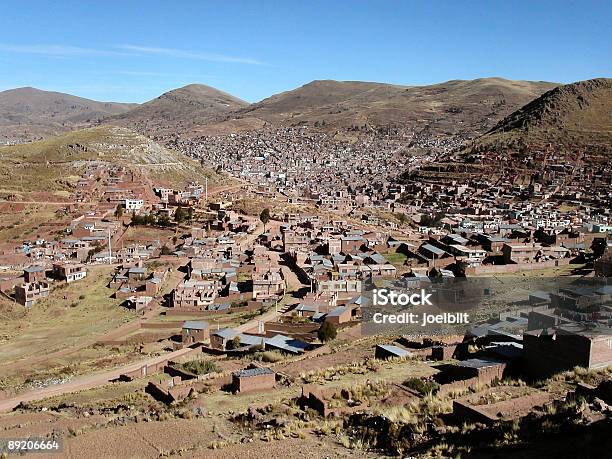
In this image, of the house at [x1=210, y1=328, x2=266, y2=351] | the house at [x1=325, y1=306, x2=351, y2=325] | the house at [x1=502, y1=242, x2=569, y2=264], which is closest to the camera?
the house at [x1=210, y1=328, x2=266, y2=351]

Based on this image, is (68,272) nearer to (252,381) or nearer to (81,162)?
(252,381)

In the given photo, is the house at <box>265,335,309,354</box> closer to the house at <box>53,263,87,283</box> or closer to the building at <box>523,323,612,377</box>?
the building at <box>523,323,612,377</box>

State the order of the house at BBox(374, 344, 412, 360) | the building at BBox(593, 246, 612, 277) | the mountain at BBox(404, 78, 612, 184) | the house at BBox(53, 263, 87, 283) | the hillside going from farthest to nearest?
the mountain at BBox(404, 78, 612, 184)
the hillside
the house at BBox(53, 263, 87, 283)
the building at BBox(593, 246, 612, 277)
the house at BBox(374, 344, 412, 360)

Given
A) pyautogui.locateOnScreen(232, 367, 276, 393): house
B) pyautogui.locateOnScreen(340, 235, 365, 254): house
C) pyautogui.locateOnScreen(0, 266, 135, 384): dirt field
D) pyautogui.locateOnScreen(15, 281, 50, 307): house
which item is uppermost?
pyautogui.locateOnScreen(340, 235, 365, 254): house

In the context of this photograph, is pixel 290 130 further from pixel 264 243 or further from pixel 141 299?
pixel 141 299

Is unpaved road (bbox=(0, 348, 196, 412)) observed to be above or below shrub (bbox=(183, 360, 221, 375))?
below

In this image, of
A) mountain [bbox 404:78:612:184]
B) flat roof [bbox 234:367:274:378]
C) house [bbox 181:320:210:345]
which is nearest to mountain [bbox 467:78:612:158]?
mountain [bbox 404:78:612:184]

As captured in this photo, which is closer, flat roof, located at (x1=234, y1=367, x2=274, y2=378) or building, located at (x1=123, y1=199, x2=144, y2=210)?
flat roof, located at (x1=234, y1=367, x2=274, y2=378)
